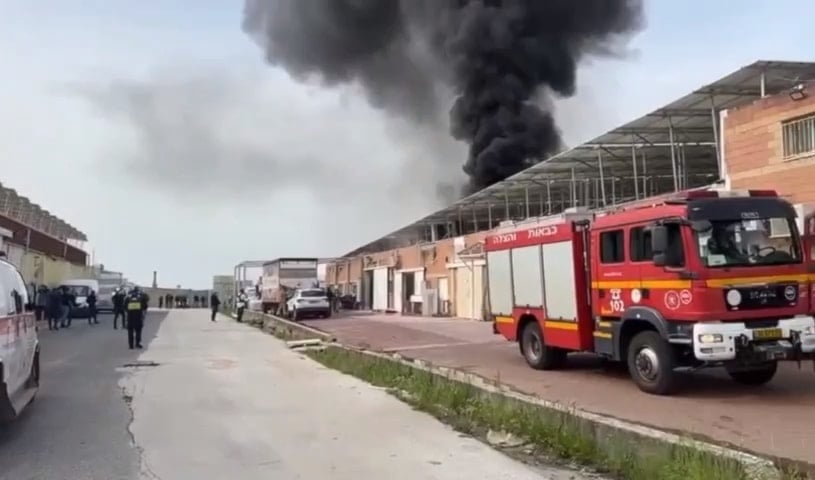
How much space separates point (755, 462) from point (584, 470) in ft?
5.10

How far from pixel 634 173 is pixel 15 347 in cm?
2119

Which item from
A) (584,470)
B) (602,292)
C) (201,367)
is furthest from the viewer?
(201,367)

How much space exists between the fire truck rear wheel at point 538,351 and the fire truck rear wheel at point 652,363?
253cm

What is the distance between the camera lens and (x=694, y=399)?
34.4 feet

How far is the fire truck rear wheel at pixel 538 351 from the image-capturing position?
548 inches

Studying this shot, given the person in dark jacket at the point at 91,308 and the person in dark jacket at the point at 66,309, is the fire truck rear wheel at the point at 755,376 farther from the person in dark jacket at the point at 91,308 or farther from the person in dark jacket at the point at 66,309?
the person in dark jacket at the point at 91,308

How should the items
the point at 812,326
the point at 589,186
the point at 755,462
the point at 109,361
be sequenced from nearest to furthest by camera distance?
the point at 755,462, the point at 812,326, the point at 109,361, the point at 589,186

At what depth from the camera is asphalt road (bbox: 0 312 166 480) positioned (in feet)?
23.0

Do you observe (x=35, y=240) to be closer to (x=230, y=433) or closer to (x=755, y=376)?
(x=230, y=433)

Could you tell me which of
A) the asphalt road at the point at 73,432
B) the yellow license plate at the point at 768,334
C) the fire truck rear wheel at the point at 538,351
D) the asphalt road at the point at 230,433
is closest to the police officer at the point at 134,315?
the asphalt road at the point at 73,432

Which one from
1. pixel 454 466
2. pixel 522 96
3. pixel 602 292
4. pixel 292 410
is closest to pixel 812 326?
pixel 602 292

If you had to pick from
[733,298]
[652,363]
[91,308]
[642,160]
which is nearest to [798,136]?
[733,298]

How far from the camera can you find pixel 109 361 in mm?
17125

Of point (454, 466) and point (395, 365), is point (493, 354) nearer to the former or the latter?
point (395, 365)
